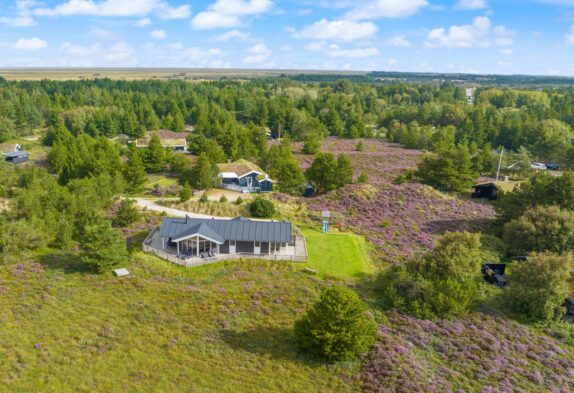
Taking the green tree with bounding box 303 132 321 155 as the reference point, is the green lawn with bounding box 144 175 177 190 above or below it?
below

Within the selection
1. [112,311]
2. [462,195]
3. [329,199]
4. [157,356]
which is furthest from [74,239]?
[462,195]

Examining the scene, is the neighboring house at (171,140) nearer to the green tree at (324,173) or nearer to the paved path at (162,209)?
the paved path at (162,209)

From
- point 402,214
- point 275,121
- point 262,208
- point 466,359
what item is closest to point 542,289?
point 466,359

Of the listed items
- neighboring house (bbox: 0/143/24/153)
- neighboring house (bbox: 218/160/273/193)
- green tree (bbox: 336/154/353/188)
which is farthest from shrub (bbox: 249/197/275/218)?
neighboring house (bbox: 0/143/24/153)

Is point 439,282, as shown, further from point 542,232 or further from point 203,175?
point 203,175

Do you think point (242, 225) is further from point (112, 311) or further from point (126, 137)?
point (126, 137)

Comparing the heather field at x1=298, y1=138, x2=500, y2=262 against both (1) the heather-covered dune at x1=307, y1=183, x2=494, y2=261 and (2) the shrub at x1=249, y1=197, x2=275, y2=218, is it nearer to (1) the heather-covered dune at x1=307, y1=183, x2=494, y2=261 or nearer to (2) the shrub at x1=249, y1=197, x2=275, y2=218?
(1) the heather-covered dune at x1=307, y1=183, x2=494, y2=261

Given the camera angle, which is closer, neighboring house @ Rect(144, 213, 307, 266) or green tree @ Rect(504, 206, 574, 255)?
neighboring house @ Rect(144, 213, 307, 266)
